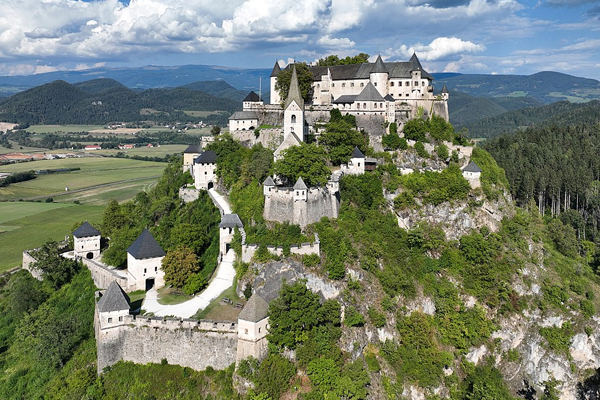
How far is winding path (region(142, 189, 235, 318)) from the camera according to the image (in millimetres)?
37750

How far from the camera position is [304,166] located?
45469mm

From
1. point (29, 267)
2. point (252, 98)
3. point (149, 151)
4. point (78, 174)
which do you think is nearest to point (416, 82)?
point (252, 98)

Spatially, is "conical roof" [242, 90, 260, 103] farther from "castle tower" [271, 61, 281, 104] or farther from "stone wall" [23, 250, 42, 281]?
"stone wall" [23, 250, 42, 281]

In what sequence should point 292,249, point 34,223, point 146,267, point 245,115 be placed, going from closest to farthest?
1. point 292,249
2. point 146,267
3. point 245,115
4. point 34,223

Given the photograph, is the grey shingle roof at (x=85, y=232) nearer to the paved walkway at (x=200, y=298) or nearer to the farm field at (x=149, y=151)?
the paved walkway at (x=200, y=298)

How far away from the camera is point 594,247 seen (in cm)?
7131

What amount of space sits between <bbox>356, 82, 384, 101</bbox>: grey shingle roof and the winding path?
96.8 ft

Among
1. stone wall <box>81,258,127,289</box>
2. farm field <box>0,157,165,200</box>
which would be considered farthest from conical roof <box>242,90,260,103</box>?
farm field <box>0,157,165,200</box>

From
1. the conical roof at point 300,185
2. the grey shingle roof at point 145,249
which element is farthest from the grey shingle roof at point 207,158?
the conical roof at point 300,185

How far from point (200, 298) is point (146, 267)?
7278mm

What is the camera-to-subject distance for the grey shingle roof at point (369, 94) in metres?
61.0

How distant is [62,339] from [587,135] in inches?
4602

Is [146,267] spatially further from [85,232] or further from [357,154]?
[357,154]

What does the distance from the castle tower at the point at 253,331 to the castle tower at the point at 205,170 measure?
29220mm
